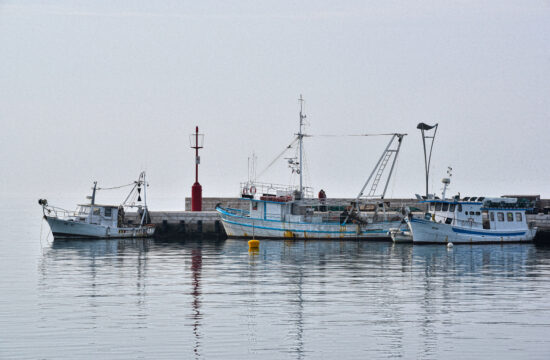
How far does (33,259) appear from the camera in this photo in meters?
43.1

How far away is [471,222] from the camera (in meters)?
53.2

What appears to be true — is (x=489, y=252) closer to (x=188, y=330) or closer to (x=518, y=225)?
(x=518, y=225)

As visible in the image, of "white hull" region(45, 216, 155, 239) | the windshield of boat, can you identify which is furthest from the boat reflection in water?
the windshield of boat

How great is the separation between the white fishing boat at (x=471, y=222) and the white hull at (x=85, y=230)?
20225 mm

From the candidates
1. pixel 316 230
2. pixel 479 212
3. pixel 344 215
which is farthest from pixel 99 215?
pixel 479 212

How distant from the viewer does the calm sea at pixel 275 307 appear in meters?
18.5

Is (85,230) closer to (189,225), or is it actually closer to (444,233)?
(189,225)

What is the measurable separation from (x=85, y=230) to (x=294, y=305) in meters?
36.0

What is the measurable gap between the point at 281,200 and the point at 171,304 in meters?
31.4

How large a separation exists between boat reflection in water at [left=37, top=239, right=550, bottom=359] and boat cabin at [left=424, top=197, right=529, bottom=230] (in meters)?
9.26

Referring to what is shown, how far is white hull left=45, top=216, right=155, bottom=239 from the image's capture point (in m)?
57.6

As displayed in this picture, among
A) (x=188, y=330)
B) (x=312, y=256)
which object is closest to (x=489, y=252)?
(x=312, y=256)

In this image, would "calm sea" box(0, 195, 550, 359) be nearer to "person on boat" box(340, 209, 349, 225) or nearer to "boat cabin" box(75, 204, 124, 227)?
"person on boat" box(340, 209, 349, 225)

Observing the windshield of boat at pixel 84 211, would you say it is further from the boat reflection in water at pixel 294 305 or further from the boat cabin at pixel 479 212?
the boat cabin at pixel 479 212
